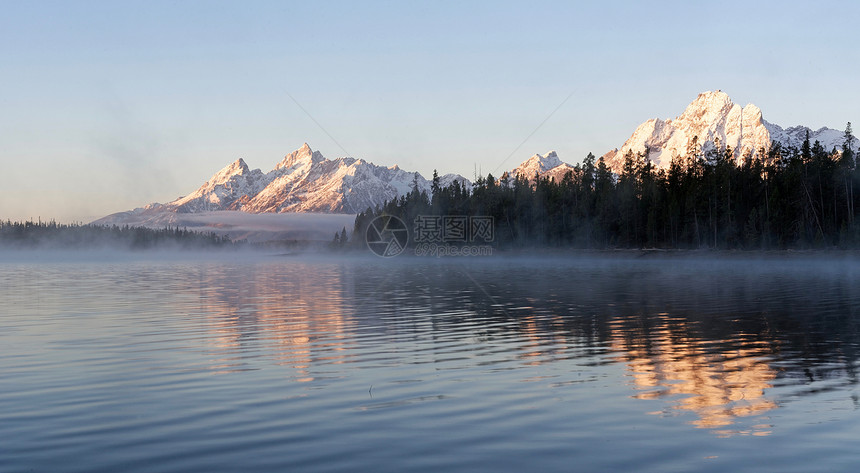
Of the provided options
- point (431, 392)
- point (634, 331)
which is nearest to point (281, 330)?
point (634, 331)

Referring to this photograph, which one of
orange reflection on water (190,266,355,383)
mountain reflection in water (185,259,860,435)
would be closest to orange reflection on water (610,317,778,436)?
mountain reflection in water (185,259,860,435)

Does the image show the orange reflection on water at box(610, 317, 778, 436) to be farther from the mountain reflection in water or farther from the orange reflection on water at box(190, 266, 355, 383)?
the orange reflection on water at box(190, 266, 355, 383)

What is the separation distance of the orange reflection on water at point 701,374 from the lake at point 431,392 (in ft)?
0.36

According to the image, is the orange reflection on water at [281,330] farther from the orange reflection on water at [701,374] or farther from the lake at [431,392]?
the orange reflection on water at [701,374]

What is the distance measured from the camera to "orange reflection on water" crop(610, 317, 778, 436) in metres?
18.5

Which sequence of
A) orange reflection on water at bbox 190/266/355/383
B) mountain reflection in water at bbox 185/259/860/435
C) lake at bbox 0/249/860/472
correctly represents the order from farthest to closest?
orange reflection on water at bbox 190/266/355/383
mountain reflection in water at bbox 185/259/860/435
lake at bbox 0/249/860/472

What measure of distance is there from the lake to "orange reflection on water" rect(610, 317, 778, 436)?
11 cm

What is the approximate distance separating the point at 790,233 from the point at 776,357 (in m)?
155

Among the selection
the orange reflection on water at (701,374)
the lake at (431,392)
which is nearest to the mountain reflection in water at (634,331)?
the orange reflection on water at (701,374)

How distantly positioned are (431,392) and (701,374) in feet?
27.4

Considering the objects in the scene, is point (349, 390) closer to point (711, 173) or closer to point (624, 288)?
point (624, 288)

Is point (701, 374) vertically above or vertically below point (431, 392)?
below

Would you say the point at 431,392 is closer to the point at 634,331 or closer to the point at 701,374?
the point at 701,374

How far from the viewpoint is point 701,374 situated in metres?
23.6
